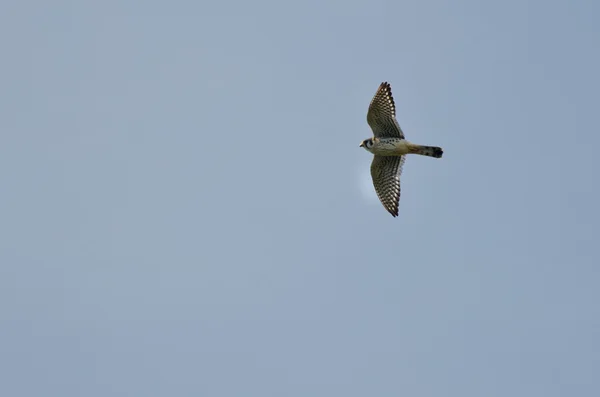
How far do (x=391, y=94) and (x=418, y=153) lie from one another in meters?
2.04

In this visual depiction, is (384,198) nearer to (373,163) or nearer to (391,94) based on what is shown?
(373,163)

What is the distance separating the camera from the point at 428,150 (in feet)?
98.8

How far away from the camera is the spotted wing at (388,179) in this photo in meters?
30.8

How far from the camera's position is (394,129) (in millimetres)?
29844

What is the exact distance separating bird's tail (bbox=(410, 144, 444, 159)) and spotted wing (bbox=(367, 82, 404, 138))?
0.58 m

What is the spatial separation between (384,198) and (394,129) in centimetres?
240

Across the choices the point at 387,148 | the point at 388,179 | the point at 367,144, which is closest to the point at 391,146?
the point at 387,148

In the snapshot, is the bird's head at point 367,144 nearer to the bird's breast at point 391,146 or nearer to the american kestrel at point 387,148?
the american kestrel at point 387,148

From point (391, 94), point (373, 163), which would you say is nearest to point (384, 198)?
point (373, 163)

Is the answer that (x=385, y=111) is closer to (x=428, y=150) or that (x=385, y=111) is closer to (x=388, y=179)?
→ (x=428, y=150)

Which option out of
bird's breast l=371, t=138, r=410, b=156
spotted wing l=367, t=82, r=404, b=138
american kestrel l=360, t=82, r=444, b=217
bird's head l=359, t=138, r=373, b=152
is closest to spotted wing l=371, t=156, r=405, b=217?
american kestrel l=360, t=82, r=444, b=217

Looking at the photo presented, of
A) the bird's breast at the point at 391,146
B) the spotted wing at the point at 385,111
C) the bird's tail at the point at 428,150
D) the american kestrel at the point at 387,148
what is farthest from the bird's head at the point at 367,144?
the bird's tail at the point at 428,150

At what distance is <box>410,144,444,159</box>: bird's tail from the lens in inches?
1182

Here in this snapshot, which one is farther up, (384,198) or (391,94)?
(391,94)
